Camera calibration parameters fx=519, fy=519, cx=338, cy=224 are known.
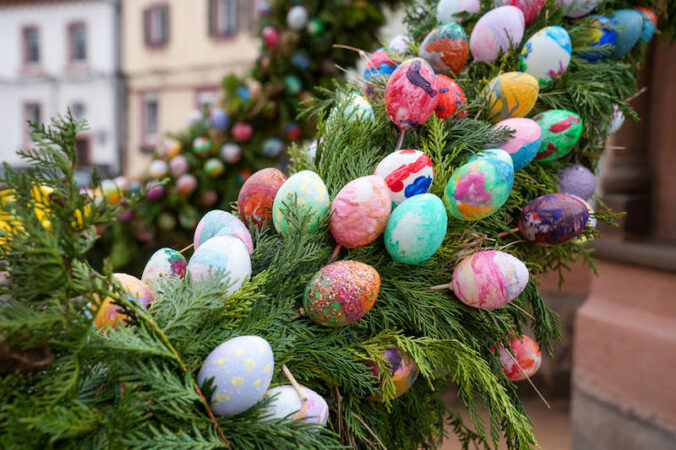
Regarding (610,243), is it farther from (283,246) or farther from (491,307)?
(283,246)

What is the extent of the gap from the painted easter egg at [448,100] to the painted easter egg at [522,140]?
2.6 inches

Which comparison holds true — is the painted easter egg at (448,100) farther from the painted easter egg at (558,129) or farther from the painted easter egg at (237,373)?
the painted easter egg at (237,373)

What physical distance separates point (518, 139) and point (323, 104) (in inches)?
12.7

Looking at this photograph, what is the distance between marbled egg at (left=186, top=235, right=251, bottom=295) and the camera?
0.57 metres

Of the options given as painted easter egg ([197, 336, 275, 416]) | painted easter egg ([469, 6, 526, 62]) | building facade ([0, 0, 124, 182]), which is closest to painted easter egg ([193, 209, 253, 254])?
painted easter egg ([197, 336, 275, 416])

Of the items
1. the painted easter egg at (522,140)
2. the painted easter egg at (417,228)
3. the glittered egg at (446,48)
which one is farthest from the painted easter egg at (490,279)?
the glittered egg at (446,48)

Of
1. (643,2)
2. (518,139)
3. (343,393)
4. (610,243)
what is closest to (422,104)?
(518,139)

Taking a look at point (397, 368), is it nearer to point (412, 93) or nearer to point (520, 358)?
point (520, 358)

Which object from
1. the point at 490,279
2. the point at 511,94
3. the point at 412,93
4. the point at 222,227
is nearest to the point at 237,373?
the point at 222,227

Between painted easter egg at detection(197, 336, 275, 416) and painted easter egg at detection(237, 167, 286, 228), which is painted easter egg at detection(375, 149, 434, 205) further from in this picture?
painted easter egg at detection(197, 336, 275, 416)

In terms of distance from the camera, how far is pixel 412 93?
0.71 m

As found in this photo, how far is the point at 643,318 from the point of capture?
187cm

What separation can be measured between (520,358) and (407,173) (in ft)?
1.09

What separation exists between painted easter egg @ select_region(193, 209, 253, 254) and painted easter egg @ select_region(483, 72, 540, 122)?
0.43m
